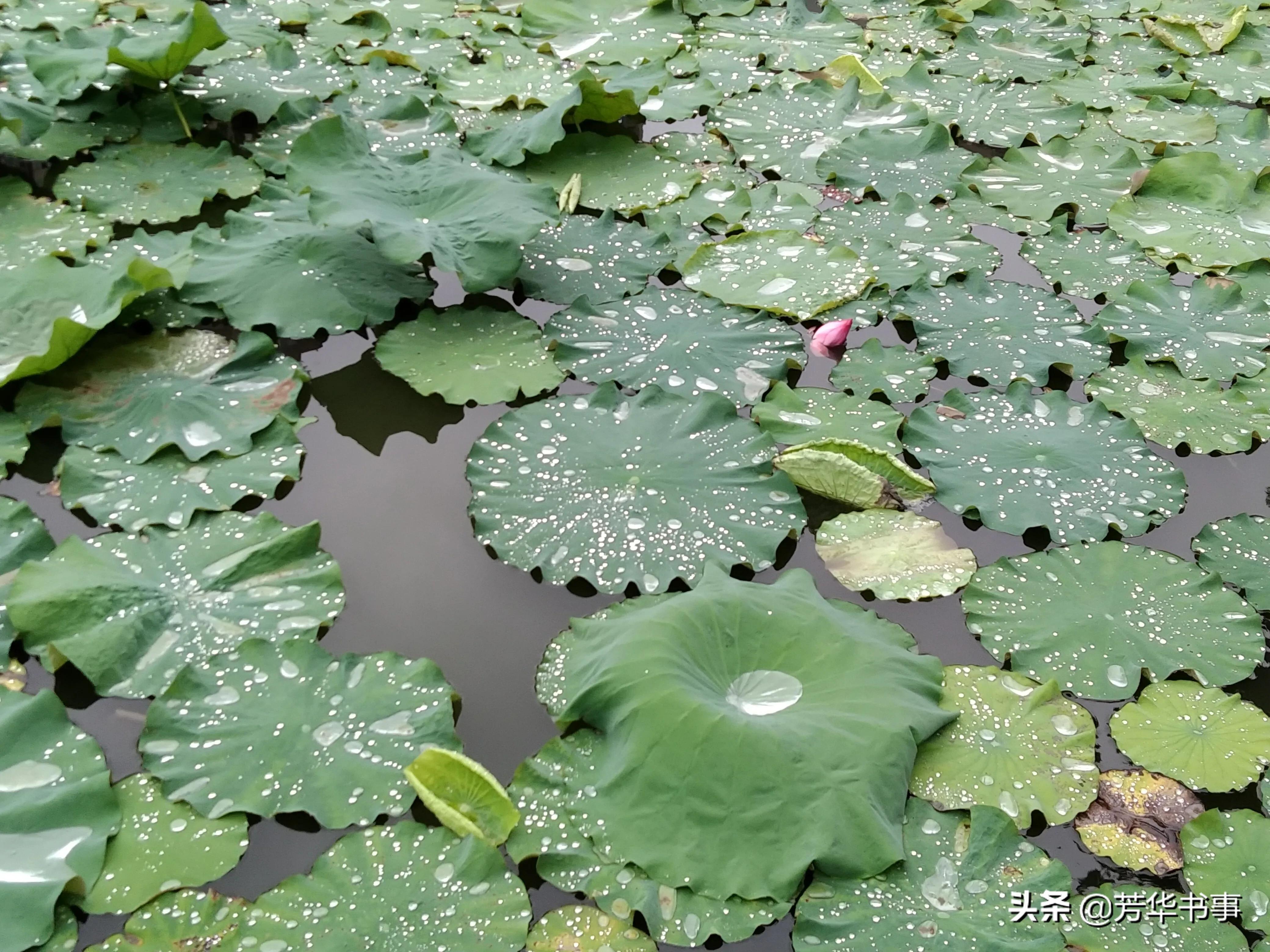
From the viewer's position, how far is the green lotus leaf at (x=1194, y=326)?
265 centimetres

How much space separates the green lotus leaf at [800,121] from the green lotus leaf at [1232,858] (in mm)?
2177

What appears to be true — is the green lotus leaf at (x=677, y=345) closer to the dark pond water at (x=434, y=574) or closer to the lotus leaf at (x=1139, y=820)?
the dark pond water at (x=434, y=574)

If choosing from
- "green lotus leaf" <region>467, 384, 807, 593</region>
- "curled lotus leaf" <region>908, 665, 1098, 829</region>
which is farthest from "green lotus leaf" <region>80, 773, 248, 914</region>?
"curled lotus leaf" <region>908, 665, 1098, 829</region>

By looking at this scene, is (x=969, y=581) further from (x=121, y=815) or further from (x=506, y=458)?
(x=121, y=815)

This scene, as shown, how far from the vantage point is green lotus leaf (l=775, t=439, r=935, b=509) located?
7.30 feet

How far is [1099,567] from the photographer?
211cm

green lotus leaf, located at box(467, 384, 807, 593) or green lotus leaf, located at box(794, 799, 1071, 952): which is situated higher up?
green lotus leaf, located at box(467, 384, 807, 593)

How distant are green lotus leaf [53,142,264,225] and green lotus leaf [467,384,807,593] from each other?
4.32ft

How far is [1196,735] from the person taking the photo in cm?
182

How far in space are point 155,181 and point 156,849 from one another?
2163 millimetres

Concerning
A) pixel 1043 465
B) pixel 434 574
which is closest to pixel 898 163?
pixel 1043 465

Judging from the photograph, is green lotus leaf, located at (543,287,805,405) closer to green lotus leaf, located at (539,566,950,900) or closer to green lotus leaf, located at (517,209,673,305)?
green lotus leaf, located at (517,209,673,305)

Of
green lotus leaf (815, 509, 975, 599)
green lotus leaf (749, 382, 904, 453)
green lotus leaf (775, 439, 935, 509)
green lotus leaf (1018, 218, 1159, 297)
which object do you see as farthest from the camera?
green lotus leaf (1018, 218, 1159, 297)

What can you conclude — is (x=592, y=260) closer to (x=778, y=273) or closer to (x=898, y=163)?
(x=778, y=273)
